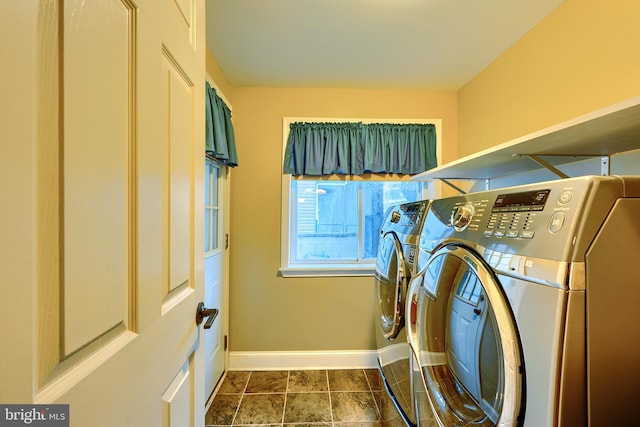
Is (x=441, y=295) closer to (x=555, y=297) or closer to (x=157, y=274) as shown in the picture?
(x=555, y=297)

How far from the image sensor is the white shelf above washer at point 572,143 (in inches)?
28.5

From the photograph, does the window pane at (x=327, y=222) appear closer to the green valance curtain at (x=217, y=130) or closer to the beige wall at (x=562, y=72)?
the green valance curtain at (x=217, y=130)

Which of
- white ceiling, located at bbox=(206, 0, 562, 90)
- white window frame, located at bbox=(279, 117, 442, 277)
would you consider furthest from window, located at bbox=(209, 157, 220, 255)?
white ceiling, located at bbox=(206, 0, 562, 90)

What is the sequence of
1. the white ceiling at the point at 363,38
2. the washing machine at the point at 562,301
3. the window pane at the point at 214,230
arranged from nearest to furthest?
the washing machine at the point at 562,301 < the white ceiling at the point at 363,38 < the window pane at the point at 214,230

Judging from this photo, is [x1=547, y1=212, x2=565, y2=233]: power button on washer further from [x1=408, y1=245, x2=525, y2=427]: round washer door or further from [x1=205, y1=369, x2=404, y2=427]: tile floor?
[x1=205, y1=369, x2=404, y2=427]: tile floor

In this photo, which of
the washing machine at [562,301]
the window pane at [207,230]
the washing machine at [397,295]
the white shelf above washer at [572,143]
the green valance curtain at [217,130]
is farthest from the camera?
the window pane at [207,230]

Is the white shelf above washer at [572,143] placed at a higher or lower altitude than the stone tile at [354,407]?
higher

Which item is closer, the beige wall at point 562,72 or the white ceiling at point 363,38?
the beige wall at point 562,72

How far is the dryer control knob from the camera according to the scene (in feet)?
2.58

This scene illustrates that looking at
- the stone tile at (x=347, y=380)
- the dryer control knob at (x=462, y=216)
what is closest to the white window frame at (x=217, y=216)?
the stone tile at (x=347, y=380)

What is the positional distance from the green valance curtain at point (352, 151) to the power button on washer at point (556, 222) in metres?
1.65

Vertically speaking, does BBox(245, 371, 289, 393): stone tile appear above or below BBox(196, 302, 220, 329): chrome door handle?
below

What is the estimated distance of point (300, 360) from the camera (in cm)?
218

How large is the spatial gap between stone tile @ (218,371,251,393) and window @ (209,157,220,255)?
1.02 meters
